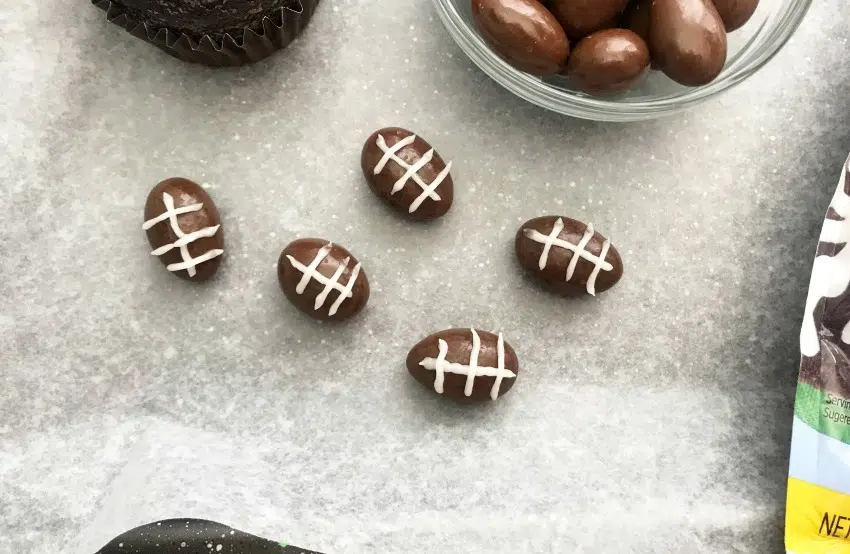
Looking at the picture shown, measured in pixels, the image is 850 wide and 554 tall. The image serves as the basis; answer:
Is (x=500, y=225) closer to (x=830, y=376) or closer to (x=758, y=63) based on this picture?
(x=758, y=63)

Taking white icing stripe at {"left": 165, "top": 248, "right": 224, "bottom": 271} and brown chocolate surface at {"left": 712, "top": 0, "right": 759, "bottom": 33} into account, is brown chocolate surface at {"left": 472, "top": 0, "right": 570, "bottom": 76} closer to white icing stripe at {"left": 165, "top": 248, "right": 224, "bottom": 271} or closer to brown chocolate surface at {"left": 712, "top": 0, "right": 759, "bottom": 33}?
brown chocolate surface at {"left": 712, "top": 0, "right": 759, "bottom": 33}

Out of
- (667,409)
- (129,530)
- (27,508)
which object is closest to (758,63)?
(667,409)

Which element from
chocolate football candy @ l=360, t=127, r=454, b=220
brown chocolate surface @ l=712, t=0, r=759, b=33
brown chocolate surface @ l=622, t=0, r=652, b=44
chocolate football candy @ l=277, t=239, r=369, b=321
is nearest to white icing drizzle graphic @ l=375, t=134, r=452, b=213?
chocolate football candy @ l=360, t=127, r=454, b=220

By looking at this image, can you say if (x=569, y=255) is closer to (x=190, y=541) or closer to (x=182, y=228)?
→ (x=182, y=228)

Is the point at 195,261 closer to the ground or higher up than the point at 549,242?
closer to the ground

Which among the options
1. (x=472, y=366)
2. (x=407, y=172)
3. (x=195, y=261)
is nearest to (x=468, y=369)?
(x=472, y=366)

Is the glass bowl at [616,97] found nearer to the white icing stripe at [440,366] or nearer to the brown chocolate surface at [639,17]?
the brown chocolate surface at [639,17]
